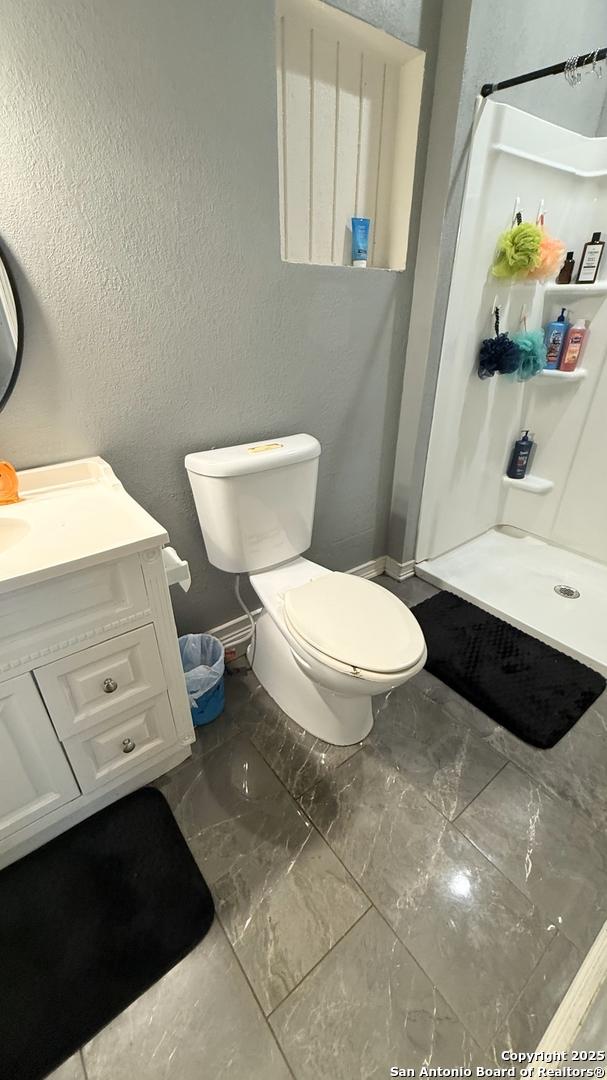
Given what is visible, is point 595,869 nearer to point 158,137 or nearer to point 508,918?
point 508,918

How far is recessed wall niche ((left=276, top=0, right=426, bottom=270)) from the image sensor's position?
1.22 metres

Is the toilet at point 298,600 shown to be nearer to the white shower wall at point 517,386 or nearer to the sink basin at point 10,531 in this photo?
the sink basin at point 10,531

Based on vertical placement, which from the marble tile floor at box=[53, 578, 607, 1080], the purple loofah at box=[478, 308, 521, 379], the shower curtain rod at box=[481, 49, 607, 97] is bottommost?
the marble tile floor at box=[53, 578, 607, 1080]

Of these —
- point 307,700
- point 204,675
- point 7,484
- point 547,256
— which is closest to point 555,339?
point 547,256

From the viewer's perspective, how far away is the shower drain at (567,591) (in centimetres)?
195

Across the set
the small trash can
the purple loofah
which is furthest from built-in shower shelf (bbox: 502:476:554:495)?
the small trash can

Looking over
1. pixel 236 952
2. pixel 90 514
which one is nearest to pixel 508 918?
pixel 236 952

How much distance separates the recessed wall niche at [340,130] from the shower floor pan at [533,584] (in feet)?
4.40

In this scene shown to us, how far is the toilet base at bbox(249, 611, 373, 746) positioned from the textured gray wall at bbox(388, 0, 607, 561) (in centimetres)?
90

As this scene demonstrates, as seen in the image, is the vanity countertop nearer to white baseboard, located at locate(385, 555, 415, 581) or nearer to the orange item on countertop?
the orange item on countertop

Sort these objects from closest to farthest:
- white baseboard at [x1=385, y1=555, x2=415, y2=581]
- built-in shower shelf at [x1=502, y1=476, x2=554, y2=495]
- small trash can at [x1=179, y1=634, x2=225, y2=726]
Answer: small trash can at [x1=179, y1=634, x2=225, y2=726] < white baseboard at [x1=385, y1=555, x2=415, y2=581] < built-in shower shelf at [x1=502, y1=476, x2=554, y2=495]

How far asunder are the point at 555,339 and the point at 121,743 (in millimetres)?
2293

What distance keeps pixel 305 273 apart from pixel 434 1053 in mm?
1859

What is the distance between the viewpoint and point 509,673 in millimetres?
1584
